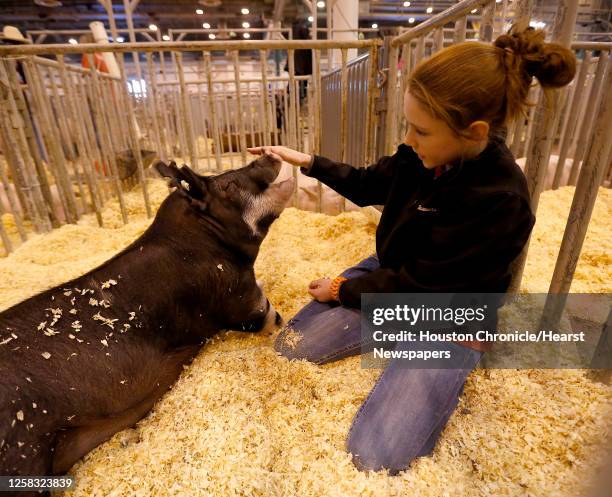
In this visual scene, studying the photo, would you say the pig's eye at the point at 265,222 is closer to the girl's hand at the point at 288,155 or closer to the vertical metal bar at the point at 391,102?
the girl's hand at the point at 288,155

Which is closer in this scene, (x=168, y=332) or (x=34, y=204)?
(x=168, y=332)

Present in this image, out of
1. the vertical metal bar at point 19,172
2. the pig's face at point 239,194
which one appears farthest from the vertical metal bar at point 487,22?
the vertical metal bar at point 19,172

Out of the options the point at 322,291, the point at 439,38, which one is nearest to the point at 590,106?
the point at 439,38

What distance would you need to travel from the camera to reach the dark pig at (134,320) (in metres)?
1.56

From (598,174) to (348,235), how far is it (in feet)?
7.99

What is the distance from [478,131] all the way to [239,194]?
1.42 metres

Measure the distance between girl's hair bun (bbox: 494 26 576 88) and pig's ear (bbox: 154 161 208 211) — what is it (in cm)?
164

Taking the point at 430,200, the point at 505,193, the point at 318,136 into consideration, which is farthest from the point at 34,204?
the point at 505,193

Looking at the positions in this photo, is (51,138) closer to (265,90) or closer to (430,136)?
(265,90)

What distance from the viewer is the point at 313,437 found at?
5.78 ft

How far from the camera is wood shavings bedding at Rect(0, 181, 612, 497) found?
153cm

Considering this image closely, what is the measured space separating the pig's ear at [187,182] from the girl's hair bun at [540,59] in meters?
1.64

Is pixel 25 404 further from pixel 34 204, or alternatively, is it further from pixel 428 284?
pixel 34 204

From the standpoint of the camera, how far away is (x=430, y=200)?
1.79 meters
